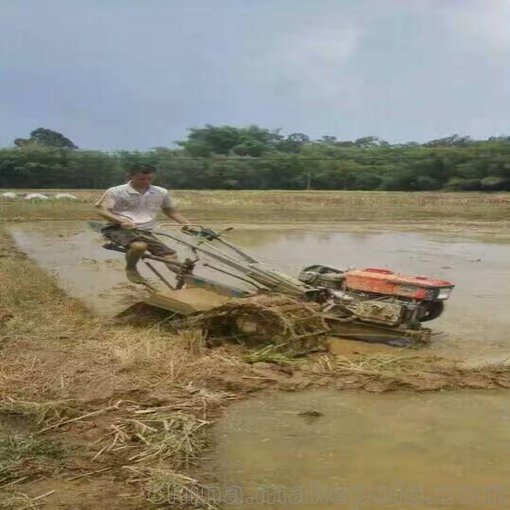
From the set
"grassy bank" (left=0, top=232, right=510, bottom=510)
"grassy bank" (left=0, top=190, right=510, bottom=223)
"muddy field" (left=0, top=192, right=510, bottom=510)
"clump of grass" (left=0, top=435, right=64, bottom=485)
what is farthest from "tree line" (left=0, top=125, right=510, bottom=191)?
"clump of grass" (left=0, top=435, right=64, bottom=485)

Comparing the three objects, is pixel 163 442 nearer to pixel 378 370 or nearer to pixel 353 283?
pixel 378 370

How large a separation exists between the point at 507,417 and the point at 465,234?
54.5 feet

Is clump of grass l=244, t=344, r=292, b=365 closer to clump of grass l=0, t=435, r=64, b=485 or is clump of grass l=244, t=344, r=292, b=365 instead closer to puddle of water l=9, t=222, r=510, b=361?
puddle of water l=9, t=222, r=510, b=361

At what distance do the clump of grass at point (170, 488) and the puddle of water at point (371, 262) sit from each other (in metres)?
3.63

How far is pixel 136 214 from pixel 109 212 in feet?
1.24

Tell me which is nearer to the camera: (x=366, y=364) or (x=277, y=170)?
(x=366, y=364)

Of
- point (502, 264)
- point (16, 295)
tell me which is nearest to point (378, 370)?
point (16, 295)

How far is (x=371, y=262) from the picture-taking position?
549 inches

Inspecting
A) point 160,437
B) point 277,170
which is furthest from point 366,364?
point 277,170

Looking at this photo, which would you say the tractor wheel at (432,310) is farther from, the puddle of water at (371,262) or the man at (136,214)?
the man at (136,214)

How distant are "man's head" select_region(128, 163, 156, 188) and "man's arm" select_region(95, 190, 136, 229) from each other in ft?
0.99

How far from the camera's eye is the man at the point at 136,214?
7.73 meters

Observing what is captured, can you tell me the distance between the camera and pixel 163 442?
4.24m

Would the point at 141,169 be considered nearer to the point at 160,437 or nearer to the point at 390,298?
the point at 390,298
